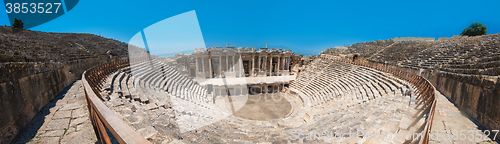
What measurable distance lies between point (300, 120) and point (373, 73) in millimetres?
9273

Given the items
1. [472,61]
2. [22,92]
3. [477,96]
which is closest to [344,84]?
[472,61]

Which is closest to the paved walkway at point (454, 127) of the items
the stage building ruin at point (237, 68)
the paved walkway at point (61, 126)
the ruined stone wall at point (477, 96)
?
the ruined stone wall at point (477, 96)

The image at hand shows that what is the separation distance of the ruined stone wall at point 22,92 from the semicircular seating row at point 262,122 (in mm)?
1645

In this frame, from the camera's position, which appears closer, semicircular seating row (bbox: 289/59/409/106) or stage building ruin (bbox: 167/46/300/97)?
semicircular seating row (bbox: 289/59/409/106)

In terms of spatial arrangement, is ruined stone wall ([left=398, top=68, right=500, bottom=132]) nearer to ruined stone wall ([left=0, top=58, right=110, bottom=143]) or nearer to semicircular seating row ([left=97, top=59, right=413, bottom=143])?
semicircular seating row ([left=97, top=59, right=413, bottom=143])

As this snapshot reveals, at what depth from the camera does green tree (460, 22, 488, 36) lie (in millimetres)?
37844

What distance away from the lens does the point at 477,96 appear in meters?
5.73

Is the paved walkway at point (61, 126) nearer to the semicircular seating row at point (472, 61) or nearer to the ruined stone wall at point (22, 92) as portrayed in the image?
the ruined stone wall at point (22, 92)

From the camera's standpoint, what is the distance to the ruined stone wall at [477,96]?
479cm

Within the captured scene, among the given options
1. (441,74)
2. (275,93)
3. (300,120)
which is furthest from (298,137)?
(275,93)

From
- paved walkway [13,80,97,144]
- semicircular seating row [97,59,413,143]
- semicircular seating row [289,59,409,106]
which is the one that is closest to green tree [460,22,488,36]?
semicircular seating row [289,59,409,106]

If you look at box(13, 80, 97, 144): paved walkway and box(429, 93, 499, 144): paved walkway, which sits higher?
box(13, 80, 97, 144): paved walkway

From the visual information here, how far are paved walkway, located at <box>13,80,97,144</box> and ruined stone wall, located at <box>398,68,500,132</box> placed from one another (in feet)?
36.4

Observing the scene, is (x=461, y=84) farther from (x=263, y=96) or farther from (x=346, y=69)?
(x=263, y=96)
